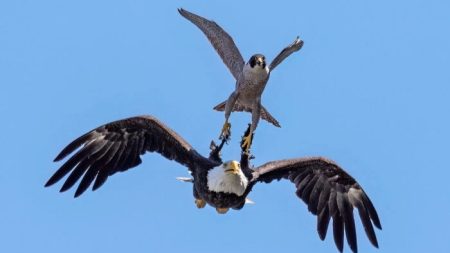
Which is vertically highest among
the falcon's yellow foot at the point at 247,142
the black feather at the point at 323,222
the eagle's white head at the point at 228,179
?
the falcon's yellow foot at the point at 247,142

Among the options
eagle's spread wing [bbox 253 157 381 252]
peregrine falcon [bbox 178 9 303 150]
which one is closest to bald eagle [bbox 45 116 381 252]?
eagle's spread wing [bbox 253 157 381 252]

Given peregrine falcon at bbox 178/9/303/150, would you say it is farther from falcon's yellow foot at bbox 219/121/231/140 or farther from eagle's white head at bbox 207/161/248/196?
eagle's white head at bbox 207/161/248/196

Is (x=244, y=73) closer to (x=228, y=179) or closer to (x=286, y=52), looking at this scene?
(x=286, y=52)

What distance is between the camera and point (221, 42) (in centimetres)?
1600

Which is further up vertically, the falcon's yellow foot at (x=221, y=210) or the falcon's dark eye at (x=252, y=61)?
the falcon's dark eye at (x=252, y=61)

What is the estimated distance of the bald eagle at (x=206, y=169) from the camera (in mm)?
15797

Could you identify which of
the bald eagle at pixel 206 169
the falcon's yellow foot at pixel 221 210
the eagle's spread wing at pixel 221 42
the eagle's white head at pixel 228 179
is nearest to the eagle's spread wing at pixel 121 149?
the bald eagle at pixel 206 169

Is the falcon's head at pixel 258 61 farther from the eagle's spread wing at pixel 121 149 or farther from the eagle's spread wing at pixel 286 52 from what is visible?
the eagle's spread wing at pixel 121 149

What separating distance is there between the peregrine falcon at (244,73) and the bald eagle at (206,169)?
0.89 meters

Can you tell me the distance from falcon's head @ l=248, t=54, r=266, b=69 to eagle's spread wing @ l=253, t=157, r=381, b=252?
2183 millimetres

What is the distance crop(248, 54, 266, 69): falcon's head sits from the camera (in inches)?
565

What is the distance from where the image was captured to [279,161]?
16219mm

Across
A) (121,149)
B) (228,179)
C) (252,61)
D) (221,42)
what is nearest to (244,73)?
(252,61)

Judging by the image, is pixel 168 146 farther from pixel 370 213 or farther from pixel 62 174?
pixel 370 213
